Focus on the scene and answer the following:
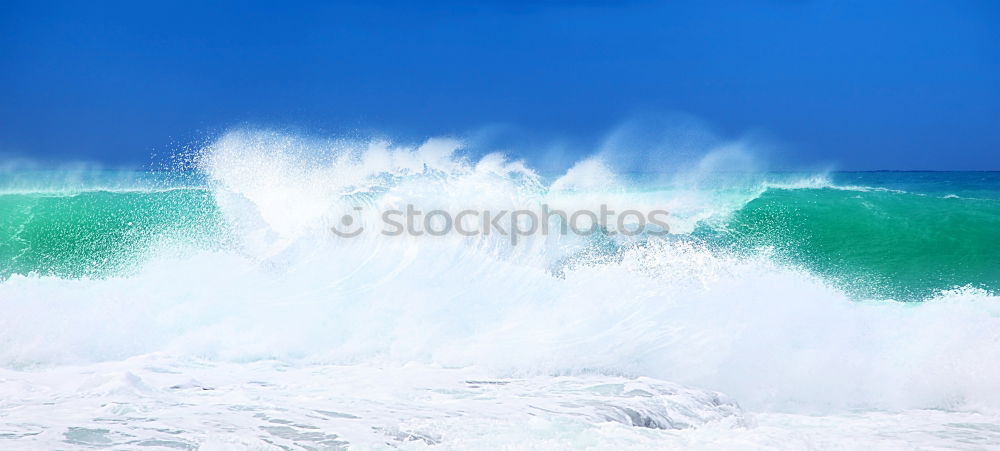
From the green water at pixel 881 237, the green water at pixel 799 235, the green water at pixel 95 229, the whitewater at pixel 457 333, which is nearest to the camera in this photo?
the whitewater at pixel 457 333

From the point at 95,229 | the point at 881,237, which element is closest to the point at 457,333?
the point at 881,237

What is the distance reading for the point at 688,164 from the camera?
1520 centimetres

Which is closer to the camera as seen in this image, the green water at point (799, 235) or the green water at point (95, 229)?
the green water at point (95, 229)

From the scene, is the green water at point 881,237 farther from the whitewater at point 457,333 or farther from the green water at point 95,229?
the green water at point 95,229

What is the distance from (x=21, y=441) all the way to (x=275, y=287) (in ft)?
13.4

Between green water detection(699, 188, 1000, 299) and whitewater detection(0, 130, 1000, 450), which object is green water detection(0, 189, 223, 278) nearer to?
whitewater detection(0, 130, 1000, 450)

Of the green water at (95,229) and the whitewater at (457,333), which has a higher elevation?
the green water at (95,229)

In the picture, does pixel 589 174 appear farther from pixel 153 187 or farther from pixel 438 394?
pixel 153 187

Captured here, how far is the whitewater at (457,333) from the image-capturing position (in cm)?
Answer: 521

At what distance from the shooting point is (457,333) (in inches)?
301

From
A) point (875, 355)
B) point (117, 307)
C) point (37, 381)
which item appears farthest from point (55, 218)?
point (875, 355)

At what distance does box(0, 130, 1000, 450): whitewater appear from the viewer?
17.1ft

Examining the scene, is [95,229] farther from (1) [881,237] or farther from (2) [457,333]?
(1) [881,237]

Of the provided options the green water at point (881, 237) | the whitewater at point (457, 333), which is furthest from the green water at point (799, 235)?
the whitewater at point (457, 333)
